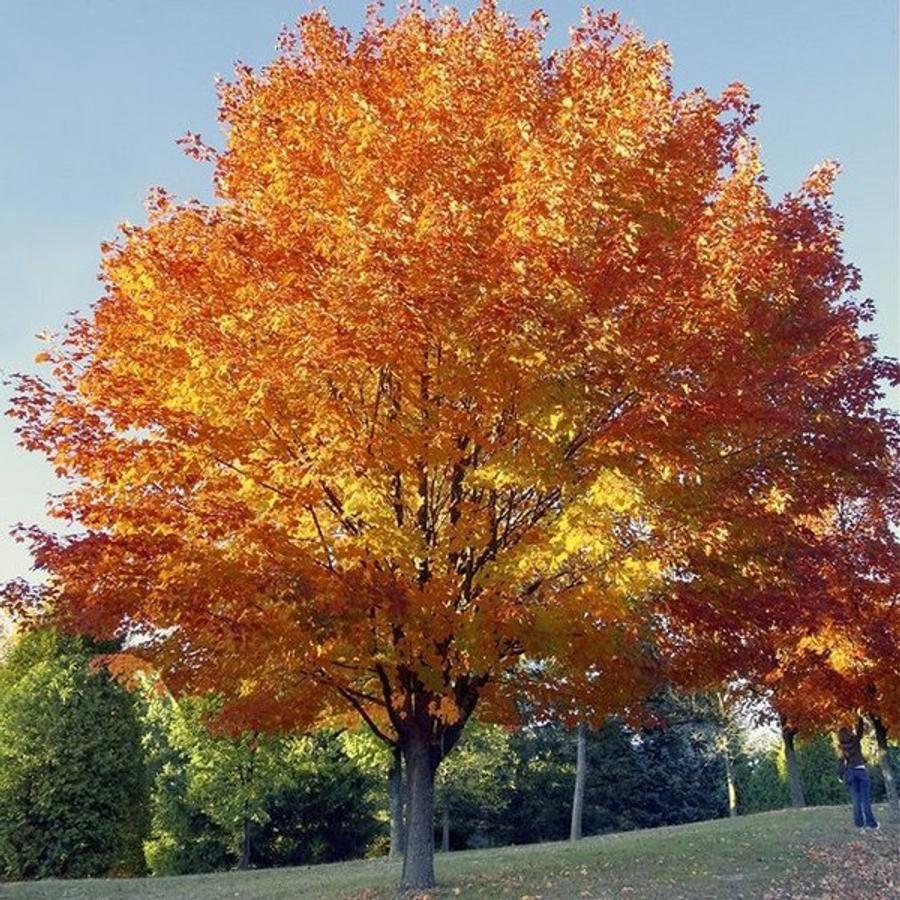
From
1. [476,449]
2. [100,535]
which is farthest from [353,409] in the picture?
[100,535]

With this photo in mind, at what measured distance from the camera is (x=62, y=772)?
3006cm

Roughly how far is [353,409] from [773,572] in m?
6.19

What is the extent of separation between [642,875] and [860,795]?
8.79 metres

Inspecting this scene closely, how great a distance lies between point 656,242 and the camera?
11555mm

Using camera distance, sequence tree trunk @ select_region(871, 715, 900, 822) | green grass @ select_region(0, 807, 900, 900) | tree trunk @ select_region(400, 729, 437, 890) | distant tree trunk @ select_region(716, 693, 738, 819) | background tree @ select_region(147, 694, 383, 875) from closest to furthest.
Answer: green grass @ select_region(0, 807, 900, 900), tree trunk @ select_region(400, 729, 437, 890), tree trunk @ select_region(871, 715, 900, 822), background tree @ select_region(147, 694, 383, 875), distant tree trunk @ select_region(716, 693, 738, 819)

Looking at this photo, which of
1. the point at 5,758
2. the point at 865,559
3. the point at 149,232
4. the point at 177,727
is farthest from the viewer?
the point at 177,727

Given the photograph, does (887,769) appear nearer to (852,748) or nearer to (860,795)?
(852,748)

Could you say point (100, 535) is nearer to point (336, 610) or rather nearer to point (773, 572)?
point (336, 610)

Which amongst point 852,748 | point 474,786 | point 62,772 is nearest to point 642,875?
point 852,748

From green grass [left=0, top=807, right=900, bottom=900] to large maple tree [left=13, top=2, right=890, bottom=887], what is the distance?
→ 3055 millimetres

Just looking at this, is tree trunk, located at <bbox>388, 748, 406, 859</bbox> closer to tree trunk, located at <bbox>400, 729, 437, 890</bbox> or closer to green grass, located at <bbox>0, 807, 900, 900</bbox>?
green grass, located at <bbox>0, 807, 900, 900</bbox>

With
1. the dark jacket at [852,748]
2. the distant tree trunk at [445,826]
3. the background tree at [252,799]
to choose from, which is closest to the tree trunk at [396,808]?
the background tree at [252,799]

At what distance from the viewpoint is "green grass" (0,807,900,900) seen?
41.9 ft

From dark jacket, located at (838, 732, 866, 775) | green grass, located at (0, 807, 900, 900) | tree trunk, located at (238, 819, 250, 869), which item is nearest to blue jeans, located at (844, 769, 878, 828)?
green grass, located at (0, 807, 900, 900)
